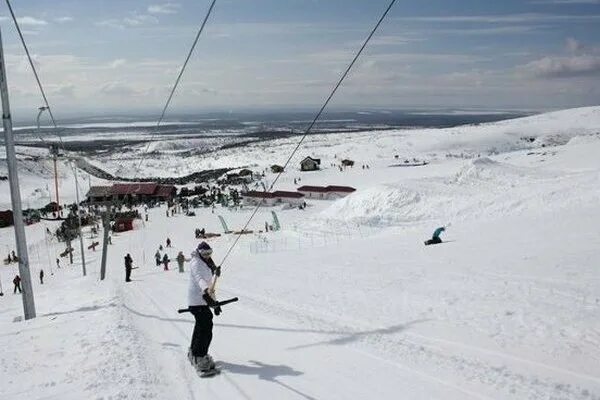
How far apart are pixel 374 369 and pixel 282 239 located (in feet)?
100

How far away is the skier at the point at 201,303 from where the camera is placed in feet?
23.0

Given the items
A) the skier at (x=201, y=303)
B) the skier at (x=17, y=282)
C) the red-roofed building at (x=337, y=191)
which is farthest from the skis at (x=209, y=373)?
the red-roofed building at (x=337, y=191)

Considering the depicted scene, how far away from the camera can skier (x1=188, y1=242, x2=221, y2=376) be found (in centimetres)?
702

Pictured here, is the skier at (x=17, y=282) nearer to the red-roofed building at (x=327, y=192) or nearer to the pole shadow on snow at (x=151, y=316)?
the pole shadow on snow at (x=151, y=316)

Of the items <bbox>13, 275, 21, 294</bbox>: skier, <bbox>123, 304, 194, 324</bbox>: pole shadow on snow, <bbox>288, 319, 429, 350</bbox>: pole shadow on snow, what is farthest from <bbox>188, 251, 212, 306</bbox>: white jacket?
<bbox>13, 275, 21, 294</bbox>: skier

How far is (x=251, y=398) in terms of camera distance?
19.9ft

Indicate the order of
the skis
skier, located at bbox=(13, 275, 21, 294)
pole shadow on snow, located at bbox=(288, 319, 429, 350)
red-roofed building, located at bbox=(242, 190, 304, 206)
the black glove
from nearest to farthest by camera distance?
the skis
the black glove
pole shadow on snow, located at bbox=(288, 319, 429, 350)
skier, located at bbox=(13, 275, 21, 294)
red-roofed building, located at bbox=(242, 190, 304, 206)

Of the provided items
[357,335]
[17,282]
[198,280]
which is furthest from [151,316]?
[17,282]

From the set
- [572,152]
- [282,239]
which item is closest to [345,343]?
[282,239]

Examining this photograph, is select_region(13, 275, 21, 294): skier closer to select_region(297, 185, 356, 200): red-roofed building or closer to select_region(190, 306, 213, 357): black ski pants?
select_region(190, 306, 213, 357): black ski pants

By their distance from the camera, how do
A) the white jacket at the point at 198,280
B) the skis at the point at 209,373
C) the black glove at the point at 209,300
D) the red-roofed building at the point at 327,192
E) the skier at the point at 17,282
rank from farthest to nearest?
the red-roofed building at the point at 327,192, the skier at the point at 17,282, the white jacket at the point at 198,280, the black glove at the point at 209,300, the skis at the point at 209,373

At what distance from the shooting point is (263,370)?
695 centimetres

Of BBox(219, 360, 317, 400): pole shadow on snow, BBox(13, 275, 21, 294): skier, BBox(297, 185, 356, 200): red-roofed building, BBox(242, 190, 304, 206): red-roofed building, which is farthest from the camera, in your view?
BBox(297, 185, 356, 200): red-roofed building

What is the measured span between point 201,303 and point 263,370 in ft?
4.04
